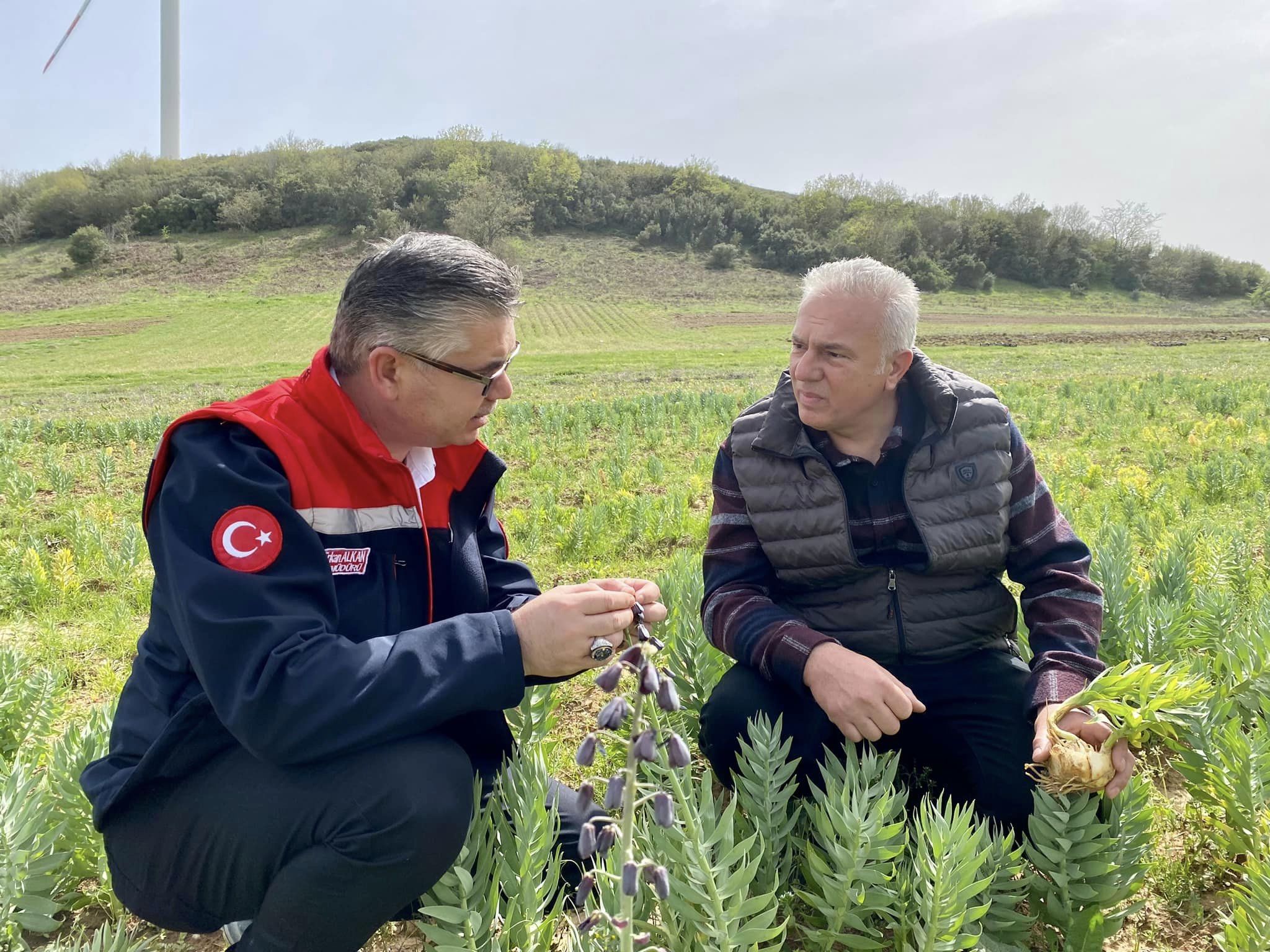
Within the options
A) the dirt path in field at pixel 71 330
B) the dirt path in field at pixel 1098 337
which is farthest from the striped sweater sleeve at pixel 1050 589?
the dirt path in field at pixel 71 330

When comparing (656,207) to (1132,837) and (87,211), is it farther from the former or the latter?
(1132,837)

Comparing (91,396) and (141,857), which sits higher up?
(141,857)

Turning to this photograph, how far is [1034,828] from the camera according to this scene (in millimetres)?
1819

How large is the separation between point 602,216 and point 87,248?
35273 millimetres

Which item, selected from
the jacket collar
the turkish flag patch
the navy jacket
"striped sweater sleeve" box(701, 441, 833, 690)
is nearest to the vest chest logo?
the navy jacket

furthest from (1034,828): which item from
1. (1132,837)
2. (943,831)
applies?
(943,831)

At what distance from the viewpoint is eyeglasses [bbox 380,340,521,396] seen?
1840 mm

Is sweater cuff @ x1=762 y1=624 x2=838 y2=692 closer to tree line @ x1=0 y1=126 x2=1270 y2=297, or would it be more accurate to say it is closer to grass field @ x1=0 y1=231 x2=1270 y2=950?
grass field @ x1=0 y1=231 x2=1270 y2=950

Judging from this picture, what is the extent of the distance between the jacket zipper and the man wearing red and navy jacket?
901 mm

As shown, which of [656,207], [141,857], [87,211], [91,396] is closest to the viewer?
[141,857]

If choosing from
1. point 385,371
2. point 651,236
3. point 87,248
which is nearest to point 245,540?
point 385,371

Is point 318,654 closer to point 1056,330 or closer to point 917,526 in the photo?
point 917,526

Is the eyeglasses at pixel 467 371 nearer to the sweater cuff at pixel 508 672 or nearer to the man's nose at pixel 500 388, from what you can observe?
the man's nose at pixel 500 388

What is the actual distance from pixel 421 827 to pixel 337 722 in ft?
0.89
